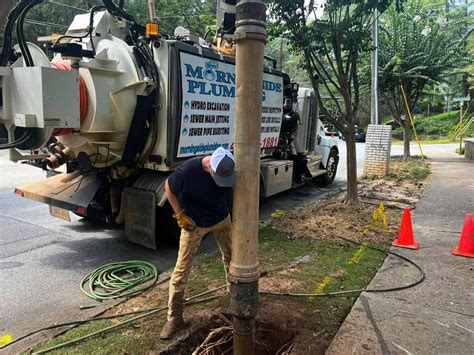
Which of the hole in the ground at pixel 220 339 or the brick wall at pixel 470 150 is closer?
the hole in the ground at pixel 220 339

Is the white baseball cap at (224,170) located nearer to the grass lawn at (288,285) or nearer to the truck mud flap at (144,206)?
the grass lawn at (288,285)

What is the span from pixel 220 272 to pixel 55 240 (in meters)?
2.79

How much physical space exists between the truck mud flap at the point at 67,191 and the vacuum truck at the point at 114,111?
0.02m

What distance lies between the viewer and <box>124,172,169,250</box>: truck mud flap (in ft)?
17.6

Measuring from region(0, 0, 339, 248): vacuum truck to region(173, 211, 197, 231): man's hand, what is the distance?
5.55 ft

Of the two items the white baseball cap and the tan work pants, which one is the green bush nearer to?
the tan work pants

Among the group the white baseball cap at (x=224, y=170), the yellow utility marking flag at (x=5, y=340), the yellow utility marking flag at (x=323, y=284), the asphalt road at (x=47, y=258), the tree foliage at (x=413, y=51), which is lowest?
the yellow utility marking flag at (x=5, y=340)

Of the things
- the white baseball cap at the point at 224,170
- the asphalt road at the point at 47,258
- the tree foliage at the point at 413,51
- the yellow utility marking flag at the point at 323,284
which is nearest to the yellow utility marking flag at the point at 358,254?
the yellow utility marking flag at the point at 323,284

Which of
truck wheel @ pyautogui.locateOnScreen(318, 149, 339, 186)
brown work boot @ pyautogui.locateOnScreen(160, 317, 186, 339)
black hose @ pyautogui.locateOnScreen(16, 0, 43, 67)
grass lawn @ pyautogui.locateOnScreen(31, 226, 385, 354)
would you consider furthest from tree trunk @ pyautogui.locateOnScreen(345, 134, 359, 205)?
black hose @ pyautogui.locateOnScreen(16, 0, 43, 67)

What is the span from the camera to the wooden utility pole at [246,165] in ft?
8.50

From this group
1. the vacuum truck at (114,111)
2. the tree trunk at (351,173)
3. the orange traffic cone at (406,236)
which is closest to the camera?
the vacuum truck at (114,111)

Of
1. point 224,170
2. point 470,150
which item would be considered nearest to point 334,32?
point 224,170

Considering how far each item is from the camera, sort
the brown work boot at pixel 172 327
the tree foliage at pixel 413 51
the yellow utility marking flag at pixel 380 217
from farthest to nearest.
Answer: the tree foliage at pixel 413 51 → the yellow utility marking flag at pixel 380 217 → the brown work boot at pixel 172 327

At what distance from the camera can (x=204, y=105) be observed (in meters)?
5.73
